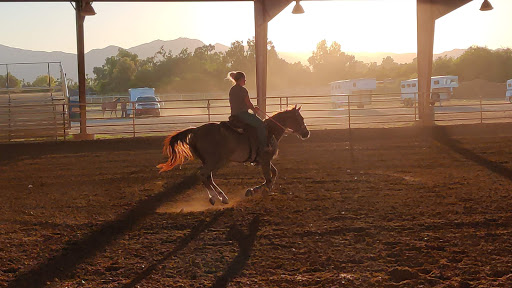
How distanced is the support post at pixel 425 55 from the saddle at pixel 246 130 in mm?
12972

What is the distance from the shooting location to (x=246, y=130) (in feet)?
24.4

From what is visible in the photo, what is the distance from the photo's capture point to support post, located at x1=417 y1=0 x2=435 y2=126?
18938 millimetres

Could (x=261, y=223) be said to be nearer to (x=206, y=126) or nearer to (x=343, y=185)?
(x=206, y=126)

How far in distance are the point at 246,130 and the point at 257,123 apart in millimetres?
190

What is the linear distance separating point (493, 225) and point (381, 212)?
51.0 inches

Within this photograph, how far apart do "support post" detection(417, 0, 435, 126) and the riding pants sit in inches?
506

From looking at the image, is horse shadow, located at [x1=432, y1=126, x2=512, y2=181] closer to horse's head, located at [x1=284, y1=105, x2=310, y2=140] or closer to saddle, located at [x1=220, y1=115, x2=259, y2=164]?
horse's head, located at [x1=284, y1=105, x2=310, y2=140]

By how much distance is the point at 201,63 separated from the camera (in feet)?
232

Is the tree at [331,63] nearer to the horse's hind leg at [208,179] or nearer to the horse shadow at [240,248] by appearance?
the horse's hind leg at [208,179]

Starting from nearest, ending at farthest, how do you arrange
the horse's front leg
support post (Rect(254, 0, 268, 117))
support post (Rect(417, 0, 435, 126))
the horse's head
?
the horse's front leg, the horse's head, support post (Rect(254, 0, 268, 117)), support post (Rect(417, 0, 435, 126))

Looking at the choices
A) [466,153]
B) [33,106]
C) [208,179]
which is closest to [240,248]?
[208,179]

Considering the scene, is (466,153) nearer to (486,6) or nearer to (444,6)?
(486,6)

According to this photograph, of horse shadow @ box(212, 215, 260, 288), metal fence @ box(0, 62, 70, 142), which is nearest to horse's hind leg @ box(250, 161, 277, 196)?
Answer: horse shadow @ box(212, 215, 260, 288)

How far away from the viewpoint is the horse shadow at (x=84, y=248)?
4.41 m
